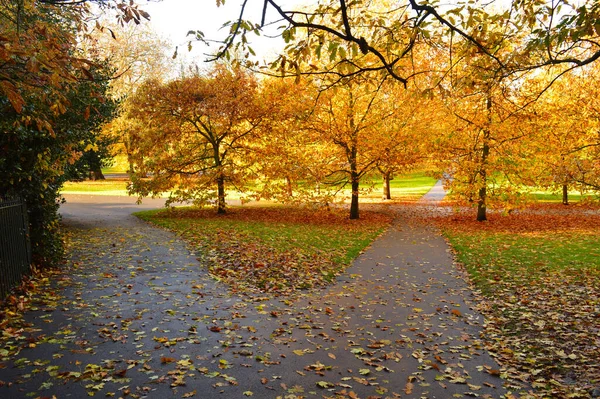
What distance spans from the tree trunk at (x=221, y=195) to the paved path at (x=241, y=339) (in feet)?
33.7

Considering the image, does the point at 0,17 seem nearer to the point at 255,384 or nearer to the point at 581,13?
the point at 255,384

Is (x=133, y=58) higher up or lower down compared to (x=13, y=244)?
higher up

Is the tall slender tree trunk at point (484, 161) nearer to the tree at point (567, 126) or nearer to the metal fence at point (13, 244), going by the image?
the tree at point (567, 126)

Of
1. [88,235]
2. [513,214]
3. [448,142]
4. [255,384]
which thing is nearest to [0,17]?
[88,235]

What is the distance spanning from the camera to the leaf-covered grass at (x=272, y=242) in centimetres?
1045

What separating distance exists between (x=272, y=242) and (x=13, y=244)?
7.38 metres

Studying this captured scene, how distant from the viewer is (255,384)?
5.16 meters

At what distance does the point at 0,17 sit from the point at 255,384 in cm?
911

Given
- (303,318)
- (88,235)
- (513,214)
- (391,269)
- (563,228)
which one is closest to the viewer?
(303,318)

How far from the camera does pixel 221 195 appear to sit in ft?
72.2

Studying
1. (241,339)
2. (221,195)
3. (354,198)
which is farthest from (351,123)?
(241,339)

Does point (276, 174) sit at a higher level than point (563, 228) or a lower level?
higher

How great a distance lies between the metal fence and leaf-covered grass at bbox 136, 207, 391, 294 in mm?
3783

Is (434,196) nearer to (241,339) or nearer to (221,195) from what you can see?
(221,195)
